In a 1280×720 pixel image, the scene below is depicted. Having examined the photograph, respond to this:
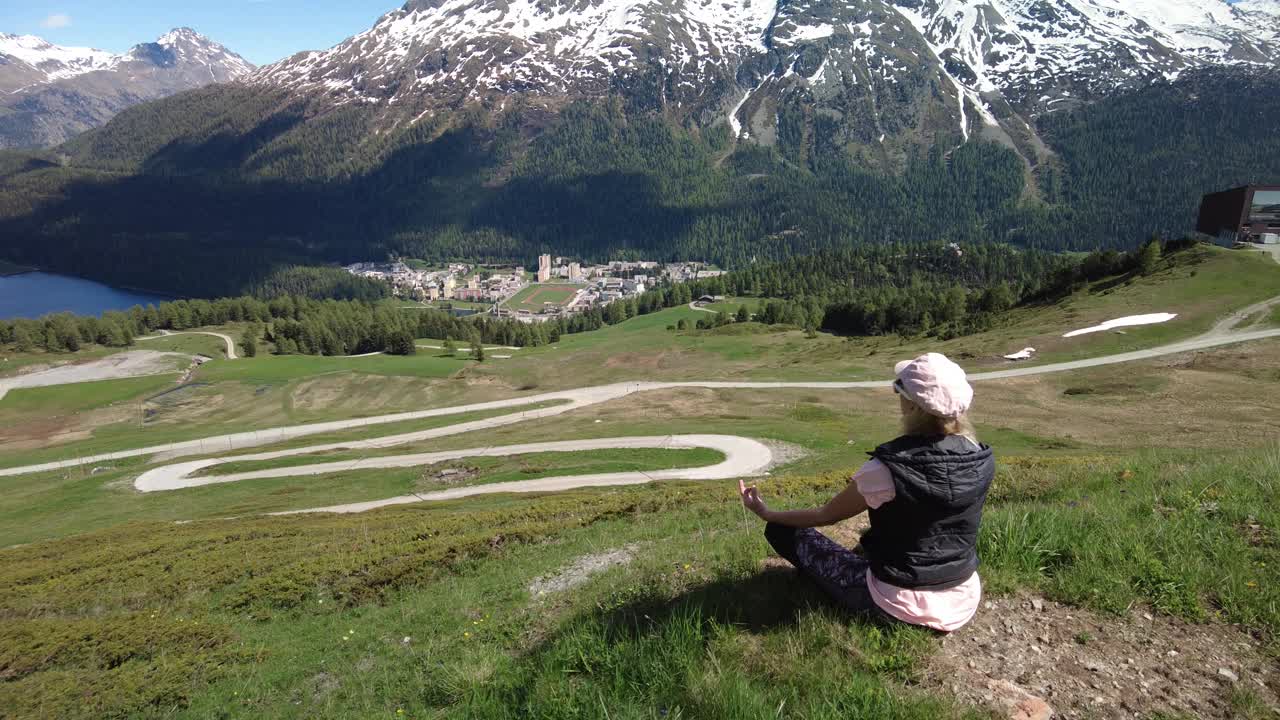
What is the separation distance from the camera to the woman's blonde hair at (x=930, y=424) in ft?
18.4

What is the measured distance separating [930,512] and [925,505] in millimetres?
97

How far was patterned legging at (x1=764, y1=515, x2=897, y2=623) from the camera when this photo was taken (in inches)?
246

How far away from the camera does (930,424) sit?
5648 millimetres

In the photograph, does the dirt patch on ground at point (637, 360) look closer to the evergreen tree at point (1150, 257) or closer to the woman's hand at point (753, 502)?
the evergreen tree at point (1150, 257)

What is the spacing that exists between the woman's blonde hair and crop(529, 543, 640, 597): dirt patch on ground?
7608 mm

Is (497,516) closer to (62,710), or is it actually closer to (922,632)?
(62,710)

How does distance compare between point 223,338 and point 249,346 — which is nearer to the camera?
point 249,346

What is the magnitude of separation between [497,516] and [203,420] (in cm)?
6906

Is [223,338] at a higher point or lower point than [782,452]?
lower

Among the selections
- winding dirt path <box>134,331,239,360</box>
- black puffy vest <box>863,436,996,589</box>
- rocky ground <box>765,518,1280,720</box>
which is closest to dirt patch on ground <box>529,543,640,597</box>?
black puffy vest <box>863,436,996,589</box>

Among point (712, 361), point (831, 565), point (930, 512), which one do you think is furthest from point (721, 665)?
point (712, 361)

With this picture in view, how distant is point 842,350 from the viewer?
8469 centimetres

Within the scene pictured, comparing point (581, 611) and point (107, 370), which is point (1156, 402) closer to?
point (581, 611)

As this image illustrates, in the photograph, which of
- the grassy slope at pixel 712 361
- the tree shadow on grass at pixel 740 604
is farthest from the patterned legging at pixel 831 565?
the grassy slope at pixel 712 361
